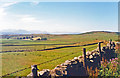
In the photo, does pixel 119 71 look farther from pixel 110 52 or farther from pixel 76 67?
pixel 110 52

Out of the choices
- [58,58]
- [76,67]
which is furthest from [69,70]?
[58,58]

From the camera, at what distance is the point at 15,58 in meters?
6.17

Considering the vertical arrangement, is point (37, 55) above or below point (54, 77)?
above

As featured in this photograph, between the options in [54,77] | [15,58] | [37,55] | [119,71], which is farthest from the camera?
[119,71]

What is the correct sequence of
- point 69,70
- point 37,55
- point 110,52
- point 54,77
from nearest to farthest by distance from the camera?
point 54,77, point 69,70, point 37,55, point 110,52

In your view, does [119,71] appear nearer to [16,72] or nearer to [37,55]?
[37,55]

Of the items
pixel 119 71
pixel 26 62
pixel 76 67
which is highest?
pixel 26 62

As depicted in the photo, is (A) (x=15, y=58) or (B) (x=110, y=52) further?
(B) (x=110, y=52)

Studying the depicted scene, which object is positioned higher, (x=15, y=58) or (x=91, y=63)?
(x=15, y=58)

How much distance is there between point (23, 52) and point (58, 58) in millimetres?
2116

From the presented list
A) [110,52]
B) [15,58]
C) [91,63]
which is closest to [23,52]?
[15,58]

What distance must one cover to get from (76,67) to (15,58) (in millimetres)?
3279

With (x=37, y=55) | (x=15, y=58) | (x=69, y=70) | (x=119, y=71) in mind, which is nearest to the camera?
(x=69, y=70)

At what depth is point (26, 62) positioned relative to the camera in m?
5.88
